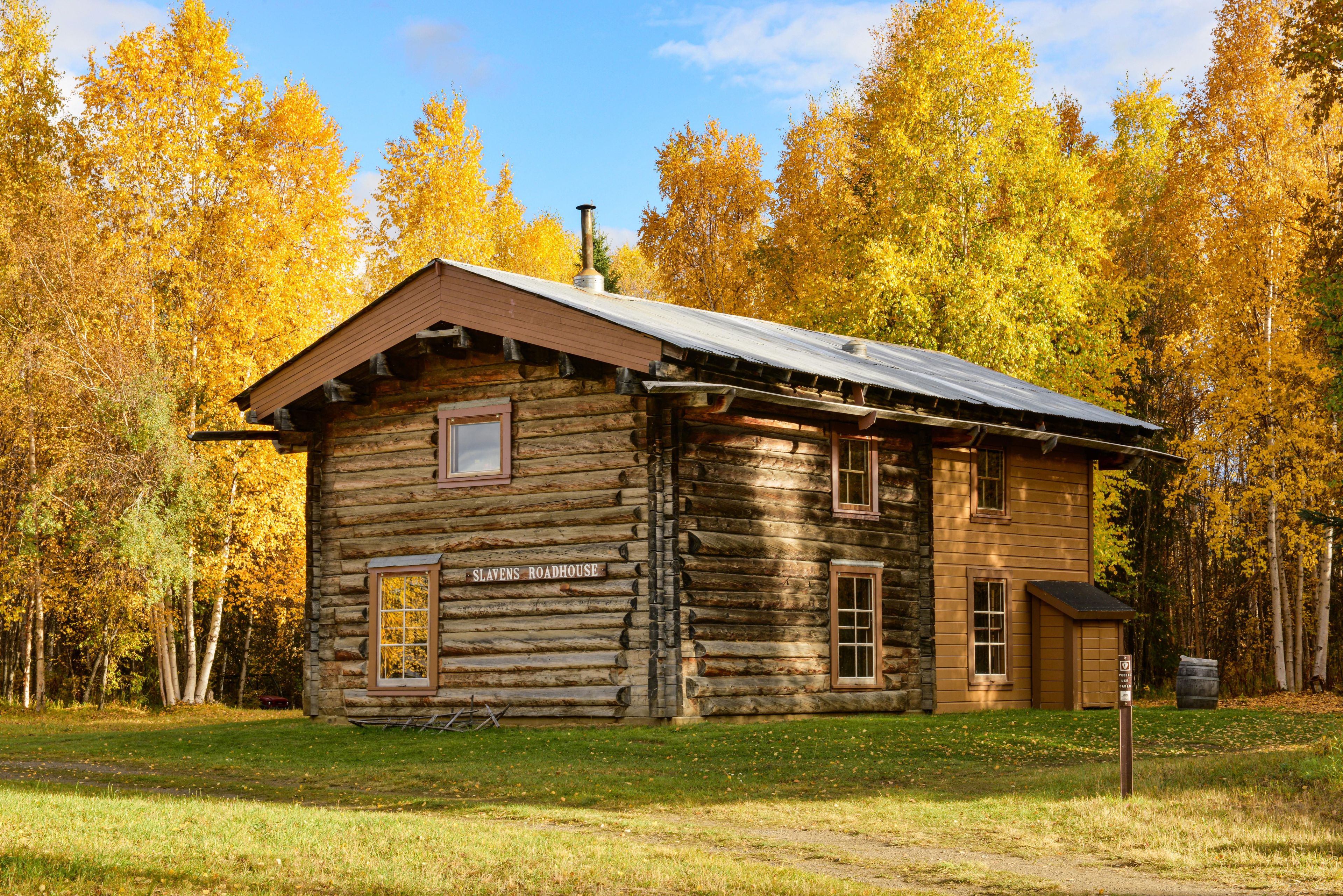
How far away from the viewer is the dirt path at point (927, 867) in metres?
9.26

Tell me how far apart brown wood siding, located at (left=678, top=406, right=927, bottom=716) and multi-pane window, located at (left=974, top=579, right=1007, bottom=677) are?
1890 millimetres

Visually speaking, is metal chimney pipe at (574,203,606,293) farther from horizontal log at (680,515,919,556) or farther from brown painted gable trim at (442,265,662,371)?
horizontal log at (680,515,919,556)

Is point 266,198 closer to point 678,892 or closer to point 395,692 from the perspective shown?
point 395,692

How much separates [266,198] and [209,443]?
231 inches

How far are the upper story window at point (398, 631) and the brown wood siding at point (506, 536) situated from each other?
0.16 m

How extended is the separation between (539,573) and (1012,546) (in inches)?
382

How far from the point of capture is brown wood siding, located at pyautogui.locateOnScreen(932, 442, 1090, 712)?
→ 24625 millimetres

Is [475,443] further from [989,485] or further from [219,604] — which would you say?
[219,604]

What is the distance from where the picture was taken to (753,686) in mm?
21188

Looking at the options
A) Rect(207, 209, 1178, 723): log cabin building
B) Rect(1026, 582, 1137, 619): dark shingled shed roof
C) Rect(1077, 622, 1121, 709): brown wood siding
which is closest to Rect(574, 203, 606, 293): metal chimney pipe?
Rect(207, 209, 1178, 723): log cabin building

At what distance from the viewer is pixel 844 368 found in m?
23.1

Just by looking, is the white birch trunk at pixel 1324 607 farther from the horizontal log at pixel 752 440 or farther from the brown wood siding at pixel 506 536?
the brown wood siding at pixel 506 536

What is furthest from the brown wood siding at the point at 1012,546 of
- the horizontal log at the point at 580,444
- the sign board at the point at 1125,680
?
the sign board at the point at 1125,680

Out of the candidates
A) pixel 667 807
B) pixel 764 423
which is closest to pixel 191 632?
pixel 764 423
